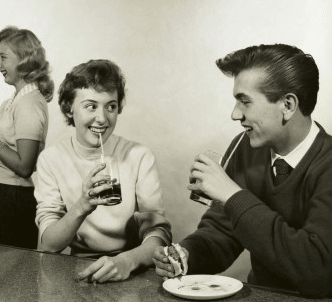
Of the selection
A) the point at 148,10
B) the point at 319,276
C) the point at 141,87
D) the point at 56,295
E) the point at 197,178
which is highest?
the point at 148,10

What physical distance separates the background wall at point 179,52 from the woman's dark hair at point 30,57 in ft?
0.42

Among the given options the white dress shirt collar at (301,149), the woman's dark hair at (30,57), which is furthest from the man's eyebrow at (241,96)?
the woman's dark hair at (30,57)

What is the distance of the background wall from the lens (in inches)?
94.7

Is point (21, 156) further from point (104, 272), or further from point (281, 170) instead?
point (281, 170)

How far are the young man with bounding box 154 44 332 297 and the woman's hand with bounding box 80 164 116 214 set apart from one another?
263 millimetres

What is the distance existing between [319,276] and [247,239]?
21 centimetres

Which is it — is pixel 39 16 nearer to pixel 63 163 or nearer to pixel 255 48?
pixel 63 163

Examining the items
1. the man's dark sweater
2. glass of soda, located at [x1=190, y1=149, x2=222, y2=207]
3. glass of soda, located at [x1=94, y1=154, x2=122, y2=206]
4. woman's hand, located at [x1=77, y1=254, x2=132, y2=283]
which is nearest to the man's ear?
the man's dark sweater

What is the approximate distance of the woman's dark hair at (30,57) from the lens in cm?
278

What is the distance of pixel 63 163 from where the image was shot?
2.18 m

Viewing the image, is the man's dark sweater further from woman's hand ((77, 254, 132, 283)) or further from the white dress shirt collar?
woman's hand ((77, 254, 132, 283))

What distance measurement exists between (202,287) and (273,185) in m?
0.46

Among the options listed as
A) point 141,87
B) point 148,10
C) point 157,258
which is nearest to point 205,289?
point 157,258

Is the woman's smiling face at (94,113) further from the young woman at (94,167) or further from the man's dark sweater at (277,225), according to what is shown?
the man's dark sweater at (277,225)
